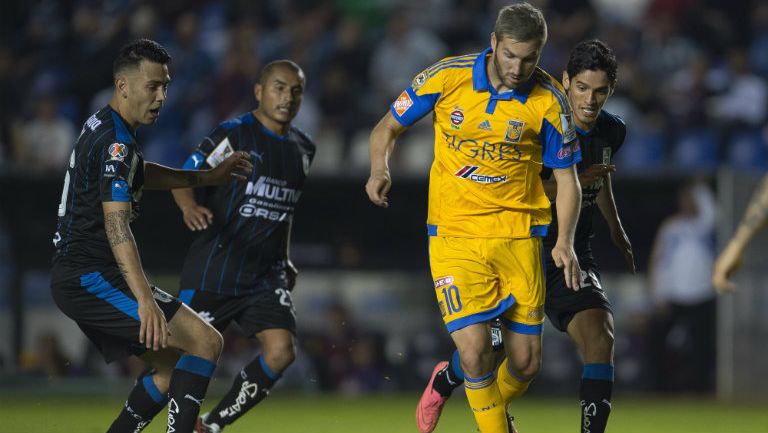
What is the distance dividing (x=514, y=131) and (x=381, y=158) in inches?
28.1

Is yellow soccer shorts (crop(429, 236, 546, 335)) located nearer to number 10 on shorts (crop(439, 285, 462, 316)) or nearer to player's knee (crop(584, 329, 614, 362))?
number 10 on shorts (crop(439, 285, 462, 316))

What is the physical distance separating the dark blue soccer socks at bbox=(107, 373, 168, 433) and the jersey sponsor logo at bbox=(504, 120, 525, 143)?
7.47 ft

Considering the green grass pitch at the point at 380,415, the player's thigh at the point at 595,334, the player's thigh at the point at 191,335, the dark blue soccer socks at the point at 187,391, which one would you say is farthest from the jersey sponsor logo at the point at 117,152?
the green grass pitch at the point at 380,415

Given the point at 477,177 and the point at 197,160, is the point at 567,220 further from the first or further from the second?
the point at 197,160

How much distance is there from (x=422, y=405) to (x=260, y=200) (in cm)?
164

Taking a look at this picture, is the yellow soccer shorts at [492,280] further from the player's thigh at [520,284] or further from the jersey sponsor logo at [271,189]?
the jersey sponsor logo at [271,189]

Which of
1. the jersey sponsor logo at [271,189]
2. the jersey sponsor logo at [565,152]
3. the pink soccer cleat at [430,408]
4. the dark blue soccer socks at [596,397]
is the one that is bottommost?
the pink soccer cleat at [430,408]

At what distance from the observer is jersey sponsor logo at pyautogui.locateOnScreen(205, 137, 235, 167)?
25.1ft

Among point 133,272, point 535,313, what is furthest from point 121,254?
point 535,313

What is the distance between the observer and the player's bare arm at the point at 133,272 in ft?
18.8

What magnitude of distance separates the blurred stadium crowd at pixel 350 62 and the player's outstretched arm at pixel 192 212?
18.5 feet

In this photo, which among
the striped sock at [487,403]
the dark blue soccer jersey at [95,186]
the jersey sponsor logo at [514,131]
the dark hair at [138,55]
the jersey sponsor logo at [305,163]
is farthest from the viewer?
the jersey sponsor logo at [305,163]

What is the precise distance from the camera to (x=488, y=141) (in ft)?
20.8

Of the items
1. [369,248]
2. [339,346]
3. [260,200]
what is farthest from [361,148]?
[260,200]
